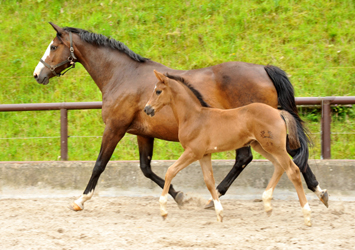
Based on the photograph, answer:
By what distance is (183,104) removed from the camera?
407 cm

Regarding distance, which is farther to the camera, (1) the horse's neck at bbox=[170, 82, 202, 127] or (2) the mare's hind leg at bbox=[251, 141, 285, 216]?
(1) the horse's neck at bbox=[170, 82, 202, 127]

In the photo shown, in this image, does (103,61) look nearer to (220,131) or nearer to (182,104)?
(182,104)

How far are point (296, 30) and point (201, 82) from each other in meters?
4.98

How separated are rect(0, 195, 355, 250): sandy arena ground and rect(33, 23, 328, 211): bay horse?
30 centimetres

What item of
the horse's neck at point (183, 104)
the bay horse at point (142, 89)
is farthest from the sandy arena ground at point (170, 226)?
the horse's neck at point (183, 104)

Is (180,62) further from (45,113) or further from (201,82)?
(201,82)

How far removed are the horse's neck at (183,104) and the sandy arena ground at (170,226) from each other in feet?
3.57

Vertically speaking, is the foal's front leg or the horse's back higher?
the horse's back

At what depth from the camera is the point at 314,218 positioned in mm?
3957

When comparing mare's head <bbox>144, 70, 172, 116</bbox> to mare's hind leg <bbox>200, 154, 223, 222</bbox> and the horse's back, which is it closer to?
the horse's back

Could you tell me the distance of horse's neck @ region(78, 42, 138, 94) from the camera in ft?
16.3

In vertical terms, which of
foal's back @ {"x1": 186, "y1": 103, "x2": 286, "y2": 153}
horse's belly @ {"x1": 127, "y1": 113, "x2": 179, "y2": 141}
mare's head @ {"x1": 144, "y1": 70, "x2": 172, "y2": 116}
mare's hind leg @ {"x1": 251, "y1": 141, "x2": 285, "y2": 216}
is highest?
mare's head @ {"x1": 144, "y1": 70, "x2": 172, "y2": 116}

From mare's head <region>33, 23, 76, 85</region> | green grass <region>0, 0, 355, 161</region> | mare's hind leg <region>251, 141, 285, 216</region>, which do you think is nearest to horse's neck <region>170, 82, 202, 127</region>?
mare's hind leg <region>251, 141, 285, 216</region>

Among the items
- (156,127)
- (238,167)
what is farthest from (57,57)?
(238,167)
